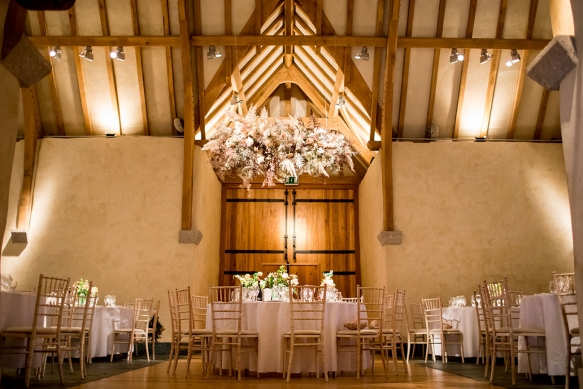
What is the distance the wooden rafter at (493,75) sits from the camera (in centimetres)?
827

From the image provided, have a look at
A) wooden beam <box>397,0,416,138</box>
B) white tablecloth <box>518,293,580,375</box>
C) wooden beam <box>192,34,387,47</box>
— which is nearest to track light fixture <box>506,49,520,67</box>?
wooden beam <box>397,0,416,138</box>

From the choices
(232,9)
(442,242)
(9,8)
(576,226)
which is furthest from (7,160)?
(442,242)

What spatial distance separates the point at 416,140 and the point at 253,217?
424 centimetres

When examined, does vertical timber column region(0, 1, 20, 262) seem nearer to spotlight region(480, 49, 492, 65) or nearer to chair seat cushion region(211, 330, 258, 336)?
chair seat cushion region(211, 330, 258, 336)

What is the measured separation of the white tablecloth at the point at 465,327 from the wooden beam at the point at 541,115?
12.5ft

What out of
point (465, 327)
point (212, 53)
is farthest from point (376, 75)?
point (465, 327)

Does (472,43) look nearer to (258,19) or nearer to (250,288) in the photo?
(258,19)

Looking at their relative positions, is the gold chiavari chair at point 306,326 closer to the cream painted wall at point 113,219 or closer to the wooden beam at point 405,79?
the cream painted wall at point 113,219

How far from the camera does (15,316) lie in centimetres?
492

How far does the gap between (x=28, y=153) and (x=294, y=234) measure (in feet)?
18.6

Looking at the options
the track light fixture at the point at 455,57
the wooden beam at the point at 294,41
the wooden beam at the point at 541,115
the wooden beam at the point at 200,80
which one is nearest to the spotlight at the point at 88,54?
the wooden beam at the point at 294,41

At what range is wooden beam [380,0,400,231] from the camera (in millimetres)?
8070

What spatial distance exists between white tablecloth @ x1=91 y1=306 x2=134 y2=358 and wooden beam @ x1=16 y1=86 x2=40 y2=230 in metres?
2.71

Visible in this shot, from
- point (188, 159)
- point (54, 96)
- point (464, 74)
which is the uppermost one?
point (464, 74)
